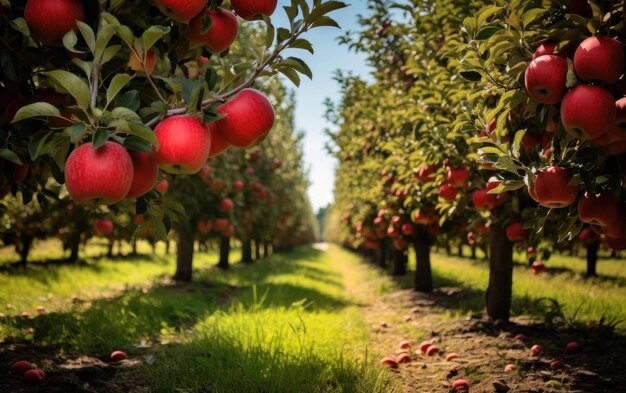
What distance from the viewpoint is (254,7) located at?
2.01 m

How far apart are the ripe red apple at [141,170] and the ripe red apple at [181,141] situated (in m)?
0.06

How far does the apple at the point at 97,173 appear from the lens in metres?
1.49

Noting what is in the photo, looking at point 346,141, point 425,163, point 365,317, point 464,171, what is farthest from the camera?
point 346,141

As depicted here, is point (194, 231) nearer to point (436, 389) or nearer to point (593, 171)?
point (436, 389)

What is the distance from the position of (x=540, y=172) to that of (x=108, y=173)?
198 cm

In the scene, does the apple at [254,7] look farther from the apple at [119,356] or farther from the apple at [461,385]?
the apple at [119,356]

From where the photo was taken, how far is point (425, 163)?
176 inches

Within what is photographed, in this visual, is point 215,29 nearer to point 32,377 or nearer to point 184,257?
point 32,377

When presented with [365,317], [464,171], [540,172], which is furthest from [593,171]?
[365,317]

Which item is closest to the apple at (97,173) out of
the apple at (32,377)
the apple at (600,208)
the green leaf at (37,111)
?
the green leaf at (37,111)

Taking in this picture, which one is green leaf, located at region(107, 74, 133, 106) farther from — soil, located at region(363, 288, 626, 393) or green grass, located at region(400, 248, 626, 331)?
green grass, located at region(400, 248, 626, 331)

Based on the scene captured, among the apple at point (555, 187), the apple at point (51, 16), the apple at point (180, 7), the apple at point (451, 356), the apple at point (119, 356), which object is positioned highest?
the apple at point (180, 7)

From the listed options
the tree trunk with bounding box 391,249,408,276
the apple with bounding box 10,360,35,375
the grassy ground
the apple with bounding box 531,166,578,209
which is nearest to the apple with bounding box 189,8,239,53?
the apple with bounding box 531,166,578,209

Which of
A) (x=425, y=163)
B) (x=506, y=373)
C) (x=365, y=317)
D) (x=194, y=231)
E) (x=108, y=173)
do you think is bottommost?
(x=365, y=317)
